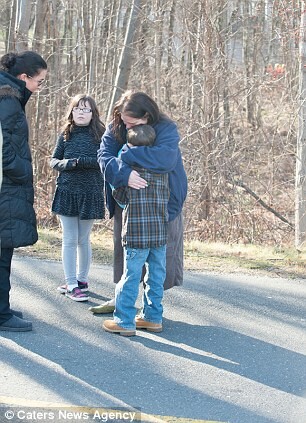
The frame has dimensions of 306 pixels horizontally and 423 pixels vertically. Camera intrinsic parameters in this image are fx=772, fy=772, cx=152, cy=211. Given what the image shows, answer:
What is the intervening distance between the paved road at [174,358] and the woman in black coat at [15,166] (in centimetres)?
45

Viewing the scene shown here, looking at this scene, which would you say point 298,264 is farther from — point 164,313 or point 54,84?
point 54,84

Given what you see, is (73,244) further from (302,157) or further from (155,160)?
(302,157)

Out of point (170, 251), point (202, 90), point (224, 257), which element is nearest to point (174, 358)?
point (170, 251)

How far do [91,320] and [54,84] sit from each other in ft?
41.7

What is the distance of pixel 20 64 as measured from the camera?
18.5ft

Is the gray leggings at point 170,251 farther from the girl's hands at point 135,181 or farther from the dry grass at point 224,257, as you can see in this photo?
the dry grass at point 224,257

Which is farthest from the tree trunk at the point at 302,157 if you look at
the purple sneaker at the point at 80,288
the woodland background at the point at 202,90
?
the purple sneaker at the point at 80,288

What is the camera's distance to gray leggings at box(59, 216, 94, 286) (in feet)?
21.4

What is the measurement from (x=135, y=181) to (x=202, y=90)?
9.65 metres

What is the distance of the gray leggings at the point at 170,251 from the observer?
19.4 ft

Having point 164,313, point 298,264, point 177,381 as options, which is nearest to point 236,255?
point 298,264

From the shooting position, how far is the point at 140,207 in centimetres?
554

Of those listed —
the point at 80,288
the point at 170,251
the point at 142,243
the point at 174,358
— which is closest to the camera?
the point at 174,358

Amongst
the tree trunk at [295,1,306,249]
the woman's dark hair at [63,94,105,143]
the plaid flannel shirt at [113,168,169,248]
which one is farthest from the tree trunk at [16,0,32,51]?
the plaid flannel shirt at [113,168,169,248]
